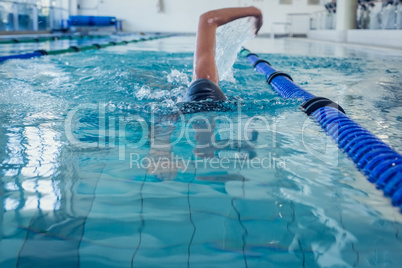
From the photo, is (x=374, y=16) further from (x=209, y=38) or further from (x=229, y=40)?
(x=209, y=38)

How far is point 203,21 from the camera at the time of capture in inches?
116

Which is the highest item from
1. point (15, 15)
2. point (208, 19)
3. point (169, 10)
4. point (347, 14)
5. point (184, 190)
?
point (169, 10)

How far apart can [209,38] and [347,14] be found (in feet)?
37.7

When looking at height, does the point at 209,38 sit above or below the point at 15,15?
below

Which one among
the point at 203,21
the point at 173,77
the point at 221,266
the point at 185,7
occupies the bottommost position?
the point at 221,266

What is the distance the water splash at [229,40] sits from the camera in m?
3.67

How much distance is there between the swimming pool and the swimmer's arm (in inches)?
13.3

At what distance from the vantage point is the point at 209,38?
2.90m

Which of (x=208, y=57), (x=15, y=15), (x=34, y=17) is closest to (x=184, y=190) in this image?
(x=208, y=57)

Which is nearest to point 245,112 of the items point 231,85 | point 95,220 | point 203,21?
point 203,21

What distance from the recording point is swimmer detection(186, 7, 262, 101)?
7.99 ft

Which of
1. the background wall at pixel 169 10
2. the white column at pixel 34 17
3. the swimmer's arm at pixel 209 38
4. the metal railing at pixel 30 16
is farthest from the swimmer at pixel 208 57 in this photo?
the background wall at pixel 169 10

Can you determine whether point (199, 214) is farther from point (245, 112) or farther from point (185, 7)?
point (185, 7)

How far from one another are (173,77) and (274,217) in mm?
2857
